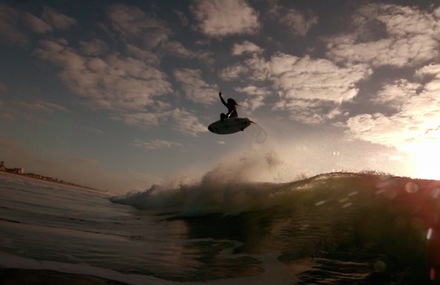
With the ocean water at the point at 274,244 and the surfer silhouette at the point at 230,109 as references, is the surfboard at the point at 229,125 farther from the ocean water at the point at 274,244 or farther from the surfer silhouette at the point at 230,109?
the ocean water at the point at 274,244

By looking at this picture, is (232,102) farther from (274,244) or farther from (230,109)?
(274,244)

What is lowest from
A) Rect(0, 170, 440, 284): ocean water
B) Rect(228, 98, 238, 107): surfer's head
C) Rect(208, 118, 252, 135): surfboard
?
Rect(0, 170, 440, 284): ocean water

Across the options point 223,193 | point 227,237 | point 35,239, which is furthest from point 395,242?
point 223,193

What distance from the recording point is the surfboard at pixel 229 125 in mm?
19078

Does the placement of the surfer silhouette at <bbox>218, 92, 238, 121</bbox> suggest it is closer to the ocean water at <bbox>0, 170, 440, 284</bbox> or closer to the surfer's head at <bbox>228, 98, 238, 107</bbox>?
the surfer's head at <bbox>228, 98, 238, 107</bbox>

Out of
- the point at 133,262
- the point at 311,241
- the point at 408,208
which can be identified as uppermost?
the point at 408,208

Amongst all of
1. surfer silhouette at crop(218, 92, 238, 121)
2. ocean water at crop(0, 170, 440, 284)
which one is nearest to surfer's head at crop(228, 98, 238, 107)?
surfer silhouette at crop(218, 92, 238, 121)

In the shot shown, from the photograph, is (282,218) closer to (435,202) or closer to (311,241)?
(311,241)

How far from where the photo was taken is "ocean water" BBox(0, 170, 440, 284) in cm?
607

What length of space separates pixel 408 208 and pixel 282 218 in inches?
184

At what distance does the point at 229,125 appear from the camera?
19.2 m

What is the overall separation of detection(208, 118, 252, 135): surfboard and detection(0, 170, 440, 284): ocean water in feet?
16.9

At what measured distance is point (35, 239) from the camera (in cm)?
707

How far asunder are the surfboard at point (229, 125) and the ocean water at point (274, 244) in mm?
5146
